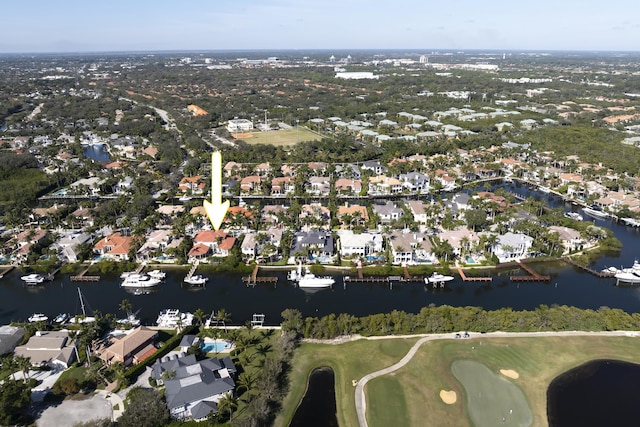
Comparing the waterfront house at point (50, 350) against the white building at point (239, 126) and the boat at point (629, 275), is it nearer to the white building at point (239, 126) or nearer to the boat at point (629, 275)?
the boat at point (629, 275)

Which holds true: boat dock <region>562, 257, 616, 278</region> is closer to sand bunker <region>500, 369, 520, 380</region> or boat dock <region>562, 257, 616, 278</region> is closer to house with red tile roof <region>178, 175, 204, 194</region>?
sand bunker <region>500, 369, 520, 380</region>

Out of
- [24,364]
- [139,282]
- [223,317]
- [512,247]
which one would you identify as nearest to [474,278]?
[512,247]

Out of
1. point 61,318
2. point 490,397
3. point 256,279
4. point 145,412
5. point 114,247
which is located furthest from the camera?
point 114,247

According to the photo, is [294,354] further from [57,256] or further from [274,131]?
[274,131]

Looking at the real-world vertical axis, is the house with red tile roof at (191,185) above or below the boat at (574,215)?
above

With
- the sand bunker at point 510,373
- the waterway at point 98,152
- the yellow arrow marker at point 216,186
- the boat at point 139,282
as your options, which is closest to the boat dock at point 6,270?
the boat at point 139,282

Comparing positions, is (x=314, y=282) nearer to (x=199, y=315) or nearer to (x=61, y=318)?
(x=199, y=315)
